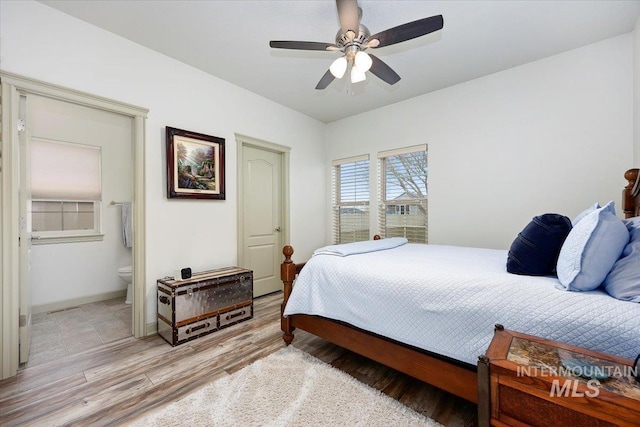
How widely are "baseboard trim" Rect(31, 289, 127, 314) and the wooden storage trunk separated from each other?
1.83 meters

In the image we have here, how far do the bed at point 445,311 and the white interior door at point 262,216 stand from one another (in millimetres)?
1580

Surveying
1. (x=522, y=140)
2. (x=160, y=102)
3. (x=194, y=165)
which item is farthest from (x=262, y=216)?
(x=522, y=140)

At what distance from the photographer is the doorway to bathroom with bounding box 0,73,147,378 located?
1.96 m

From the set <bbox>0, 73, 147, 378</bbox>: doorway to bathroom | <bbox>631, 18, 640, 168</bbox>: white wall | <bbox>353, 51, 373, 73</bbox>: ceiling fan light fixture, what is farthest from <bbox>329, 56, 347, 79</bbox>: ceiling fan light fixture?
<bbox>631, 18, 640, 168</bbox>: white wall

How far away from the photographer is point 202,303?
2.63m

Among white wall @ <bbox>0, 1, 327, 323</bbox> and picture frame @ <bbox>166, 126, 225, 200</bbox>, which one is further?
picture frame @ <bbox>166, 126, 225, 200</bbox>

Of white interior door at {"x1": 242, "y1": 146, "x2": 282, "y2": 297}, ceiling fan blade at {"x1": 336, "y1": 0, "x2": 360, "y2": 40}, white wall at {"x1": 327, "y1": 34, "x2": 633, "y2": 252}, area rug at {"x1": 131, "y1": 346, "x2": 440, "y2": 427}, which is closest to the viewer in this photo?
area rug at {"x1": 131, "y1": 346, "x2": 440, "y2": 427}

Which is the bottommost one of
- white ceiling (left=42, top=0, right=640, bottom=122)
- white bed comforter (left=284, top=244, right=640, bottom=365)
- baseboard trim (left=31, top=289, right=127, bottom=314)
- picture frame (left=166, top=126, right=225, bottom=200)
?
baseboard trim (left=31, top=289, right=127, bottom=314)

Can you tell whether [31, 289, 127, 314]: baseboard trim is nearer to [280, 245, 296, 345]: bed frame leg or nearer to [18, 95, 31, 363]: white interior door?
[18, 95, 31, 363]: white interior door

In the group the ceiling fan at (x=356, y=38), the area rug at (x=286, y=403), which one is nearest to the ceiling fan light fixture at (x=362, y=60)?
the ceiling fan at (x=356, y=38)

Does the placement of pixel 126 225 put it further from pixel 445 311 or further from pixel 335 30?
pixel 445 311

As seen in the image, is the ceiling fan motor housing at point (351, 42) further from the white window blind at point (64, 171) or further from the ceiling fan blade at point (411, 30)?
the white window blind at point (64, 171)

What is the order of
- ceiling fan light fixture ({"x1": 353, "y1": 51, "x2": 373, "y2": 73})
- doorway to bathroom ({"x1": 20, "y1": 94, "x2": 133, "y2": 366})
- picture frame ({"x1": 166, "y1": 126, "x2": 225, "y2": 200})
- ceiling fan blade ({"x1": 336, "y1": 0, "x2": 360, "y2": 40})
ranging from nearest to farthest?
1. ceiling fan blade ({"x1": 336, "y1": 0, "x2": 360, "y2": 40})
2. ceiling fan light fixture ({"x1": 353, "y1": 51, "x2": 373, "y2": 73})
3. picture frame ({"x1": 166, "y1": 126, "x2": 225, "y2": 200})
4. doorway to bathroom ({"x1": 20, "y1": 94, "x2": 133, "y2": 366})

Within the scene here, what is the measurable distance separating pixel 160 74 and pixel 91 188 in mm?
2221
